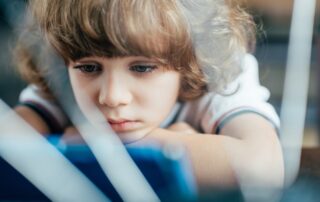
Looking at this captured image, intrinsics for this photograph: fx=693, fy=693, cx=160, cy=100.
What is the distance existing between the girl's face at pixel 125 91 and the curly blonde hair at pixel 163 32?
0.04 ft

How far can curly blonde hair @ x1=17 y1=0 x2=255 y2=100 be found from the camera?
2.48ft

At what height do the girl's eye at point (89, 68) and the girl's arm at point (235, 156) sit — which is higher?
the girl's eye at point (89, 68)

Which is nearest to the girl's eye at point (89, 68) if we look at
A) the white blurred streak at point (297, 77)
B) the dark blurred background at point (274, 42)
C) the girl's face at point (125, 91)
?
the girl's face at point (125, 91)

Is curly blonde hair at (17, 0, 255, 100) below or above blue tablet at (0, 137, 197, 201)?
above

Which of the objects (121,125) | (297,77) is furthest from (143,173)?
(297,77)

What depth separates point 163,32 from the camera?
2.52 ft

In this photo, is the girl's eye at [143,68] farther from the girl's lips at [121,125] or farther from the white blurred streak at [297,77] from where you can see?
the white blurred streak at [297,77]

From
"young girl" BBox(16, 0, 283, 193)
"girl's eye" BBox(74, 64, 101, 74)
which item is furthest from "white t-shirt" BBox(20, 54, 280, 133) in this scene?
"girl's eye" BBox(74, 64, 101, 74)

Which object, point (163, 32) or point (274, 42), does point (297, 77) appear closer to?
point (274, 42)

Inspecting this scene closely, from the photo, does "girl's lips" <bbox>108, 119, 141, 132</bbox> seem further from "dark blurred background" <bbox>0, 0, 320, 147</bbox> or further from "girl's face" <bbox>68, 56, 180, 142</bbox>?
"dark blurred background" <bbox>0, 0, 320, 147</bbox>

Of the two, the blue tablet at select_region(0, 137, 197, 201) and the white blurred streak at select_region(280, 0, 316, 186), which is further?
the white blurred streak at select_region(280, 0, 316, 186)

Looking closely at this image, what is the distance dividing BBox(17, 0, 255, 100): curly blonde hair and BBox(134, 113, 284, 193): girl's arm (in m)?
0.07

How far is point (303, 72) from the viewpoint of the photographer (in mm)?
847

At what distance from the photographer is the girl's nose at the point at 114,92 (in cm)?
77
